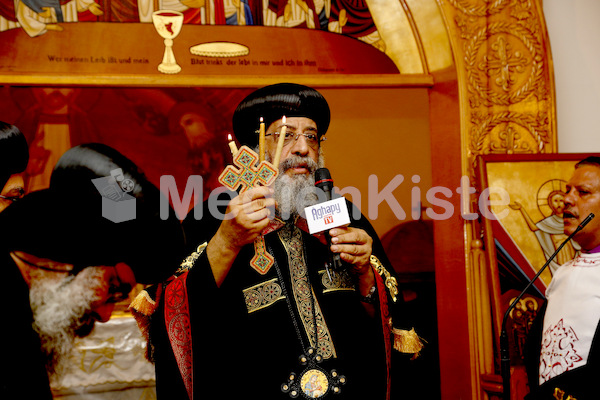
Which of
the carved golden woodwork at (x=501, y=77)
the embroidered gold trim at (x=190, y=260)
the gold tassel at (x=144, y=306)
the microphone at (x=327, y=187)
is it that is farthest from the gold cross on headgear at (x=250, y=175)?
the carved golden woodwork at (x=501, y=77)

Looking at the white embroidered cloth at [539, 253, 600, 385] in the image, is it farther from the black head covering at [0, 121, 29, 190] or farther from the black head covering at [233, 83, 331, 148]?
the black head covering at [0, 121, 29, 190]

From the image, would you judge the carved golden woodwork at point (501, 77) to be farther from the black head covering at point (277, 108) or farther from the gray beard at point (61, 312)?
the gray beard at point (61, 312)

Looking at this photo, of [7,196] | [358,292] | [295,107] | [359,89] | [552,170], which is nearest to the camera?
[358,292]

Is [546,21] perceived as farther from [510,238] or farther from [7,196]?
[7,196]

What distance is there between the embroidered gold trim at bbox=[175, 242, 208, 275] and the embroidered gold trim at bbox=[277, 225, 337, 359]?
35 cm

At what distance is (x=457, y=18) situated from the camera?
13.1 ft

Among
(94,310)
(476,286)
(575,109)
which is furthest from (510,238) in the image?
(94,310)

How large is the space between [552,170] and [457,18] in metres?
1.26

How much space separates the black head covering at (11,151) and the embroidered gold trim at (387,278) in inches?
92.9

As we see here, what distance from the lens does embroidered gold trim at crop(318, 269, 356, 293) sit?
2447mm

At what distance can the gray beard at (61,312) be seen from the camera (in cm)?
335
